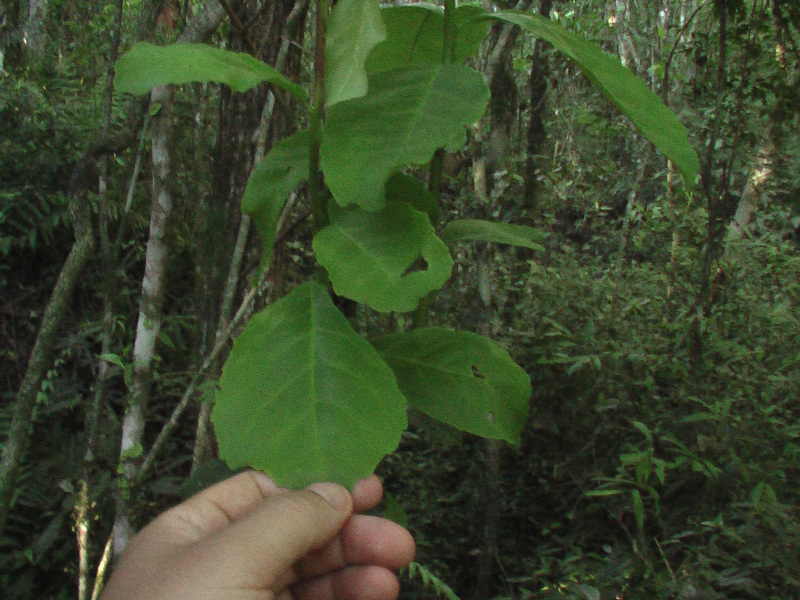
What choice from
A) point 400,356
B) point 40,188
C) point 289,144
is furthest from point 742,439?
point 40,188

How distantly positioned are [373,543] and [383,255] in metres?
0.56

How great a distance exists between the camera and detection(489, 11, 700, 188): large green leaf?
2.63ft

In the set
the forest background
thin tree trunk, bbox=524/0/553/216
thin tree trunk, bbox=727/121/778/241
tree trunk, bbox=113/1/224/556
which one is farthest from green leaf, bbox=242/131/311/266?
thin tree trunk, bbox=727/121/778/241

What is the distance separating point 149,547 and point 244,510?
179 mm

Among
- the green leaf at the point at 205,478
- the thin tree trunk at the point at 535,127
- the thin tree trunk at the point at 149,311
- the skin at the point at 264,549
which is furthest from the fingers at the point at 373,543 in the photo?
the thin tree trunk at the point at 535,127

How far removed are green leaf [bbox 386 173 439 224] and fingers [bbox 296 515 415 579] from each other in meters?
0.54

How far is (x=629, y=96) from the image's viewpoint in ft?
2.74

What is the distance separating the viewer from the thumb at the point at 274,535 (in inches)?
35.6

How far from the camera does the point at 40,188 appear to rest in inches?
171

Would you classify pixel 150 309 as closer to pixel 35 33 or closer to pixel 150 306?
pixel 150 306

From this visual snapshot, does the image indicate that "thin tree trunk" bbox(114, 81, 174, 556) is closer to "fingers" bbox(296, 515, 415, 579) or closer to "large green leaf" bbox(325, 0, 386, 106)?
Result: "fingers" bbox(296, 515, 415, 579)

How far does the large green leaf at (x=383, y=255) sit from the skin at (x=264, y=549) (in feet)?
1.08

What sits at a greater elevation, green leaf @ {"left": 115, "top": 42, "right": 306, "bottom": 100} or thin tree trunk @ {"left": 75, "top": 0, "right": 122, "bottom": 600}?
green leaf @ {"left": 115, "top": 42, "right": 306, "bottom": 100}

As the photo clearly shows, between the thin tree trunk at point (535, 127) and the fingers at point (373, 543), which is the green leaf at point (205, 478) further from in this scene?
the thin tree trunk at point (535, 127)
